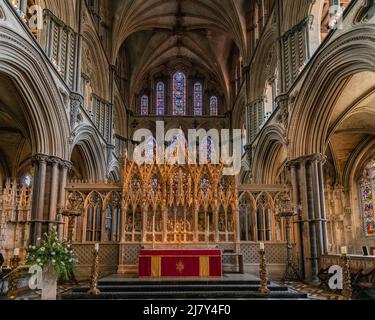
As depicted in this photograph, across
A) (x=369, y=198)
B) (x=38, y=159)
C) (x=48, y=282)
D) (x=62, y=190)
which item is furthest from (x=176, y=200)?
(x=369, y=198)

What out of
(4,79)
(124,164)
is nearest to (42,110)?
(4,79)

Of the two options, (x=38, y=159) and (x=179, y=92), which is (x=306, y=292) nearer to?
(x=38, y=159)

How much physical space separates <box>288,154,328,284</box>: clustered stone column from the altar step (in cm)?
388

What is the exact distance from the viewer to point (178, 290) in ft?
27.6

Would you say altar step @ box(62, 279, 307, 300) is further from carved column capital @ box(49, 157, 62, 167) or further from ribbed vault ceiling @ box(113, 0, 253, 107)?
ribbed vault ceiling @ box(113, 0, 253, 107)

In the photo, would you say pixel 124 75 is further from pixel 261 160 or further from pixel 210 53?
pixel 261 160

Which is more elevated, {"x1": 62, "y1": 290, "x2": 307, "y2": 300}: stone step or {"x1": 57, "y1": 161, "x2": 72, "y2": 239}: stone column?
{"x1": 57, "y1": 161, "x2": 72, "y2": 239}: stone column

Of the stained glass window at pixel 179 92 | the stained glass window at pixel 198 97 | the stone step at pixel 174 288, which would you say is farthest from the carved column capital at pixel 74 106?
the stained glass window at pixel 198 97

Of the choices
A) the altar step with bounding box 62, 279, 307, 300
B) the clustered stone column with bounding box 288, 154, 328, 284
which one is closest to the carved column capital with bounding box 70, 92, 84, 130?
the altar step with bounding box 62, 279, 307, 300

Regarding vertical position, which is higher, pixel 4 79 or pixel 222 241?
pixel 4 79

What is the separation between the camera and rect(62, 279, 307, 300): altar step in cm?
796

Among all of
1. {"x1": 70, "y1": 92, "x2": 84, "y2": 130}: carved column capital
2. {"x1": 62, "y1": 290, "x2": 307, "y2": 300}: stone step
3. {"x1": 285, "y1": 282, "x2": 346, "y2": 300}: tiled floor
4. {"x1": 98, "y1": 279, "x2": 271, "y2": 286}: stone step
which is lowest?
{"x1": 285, "y1": 282, "x2": 346, "y2": 300}: tiled floor

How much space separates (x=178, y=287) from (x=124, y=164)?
5.21m

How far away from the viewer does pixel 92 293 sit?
7969mm
